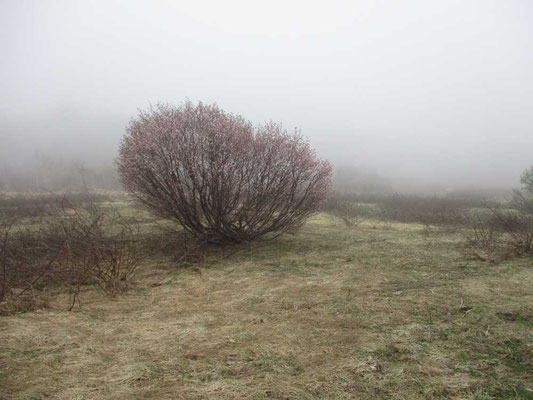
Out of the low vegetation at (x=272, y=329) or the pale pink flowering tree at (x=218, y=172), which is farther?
the pale pink flowering tree at (x=218, y=172)

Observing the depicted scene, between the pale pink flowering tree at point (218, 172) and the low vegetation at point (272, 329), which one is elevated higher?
the pale pink flowering tree at point (218, 172)

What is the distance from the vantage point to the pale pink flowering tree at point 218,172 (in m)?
8.23

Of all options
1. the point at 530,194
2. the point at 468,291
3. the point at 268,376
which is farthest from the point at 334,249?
the point at 530,194


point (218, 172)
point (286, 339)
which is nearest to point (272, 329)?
point (286, 339)

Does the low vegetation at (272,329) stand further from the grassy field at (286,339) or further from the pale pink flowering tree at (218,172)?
the pale pink flowering tree at (218,172)

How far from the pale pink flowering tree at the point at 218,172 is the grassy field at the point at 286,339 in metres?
2.44

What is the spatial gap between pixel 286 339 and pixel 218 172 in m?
5.17

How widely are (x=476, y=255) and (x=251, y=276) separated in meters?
5.62

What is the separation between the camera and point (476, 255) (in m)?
8.21

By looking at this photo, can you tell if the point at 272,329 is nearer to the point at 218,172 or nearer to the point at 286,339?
the point at 286,339

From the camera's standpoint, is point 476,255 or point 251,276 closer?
point 251,276

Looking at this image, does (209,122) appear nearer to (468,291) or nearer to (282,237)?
(282,237)

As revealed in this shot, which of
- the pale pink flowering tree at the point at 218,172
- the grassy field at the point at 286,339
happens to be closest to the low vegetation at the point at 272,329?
the grassy field at the point at 286,339

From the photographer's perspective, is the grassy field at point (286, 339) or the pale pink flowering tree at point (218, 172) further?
the pale pink flowering tree at point (218, 172)
